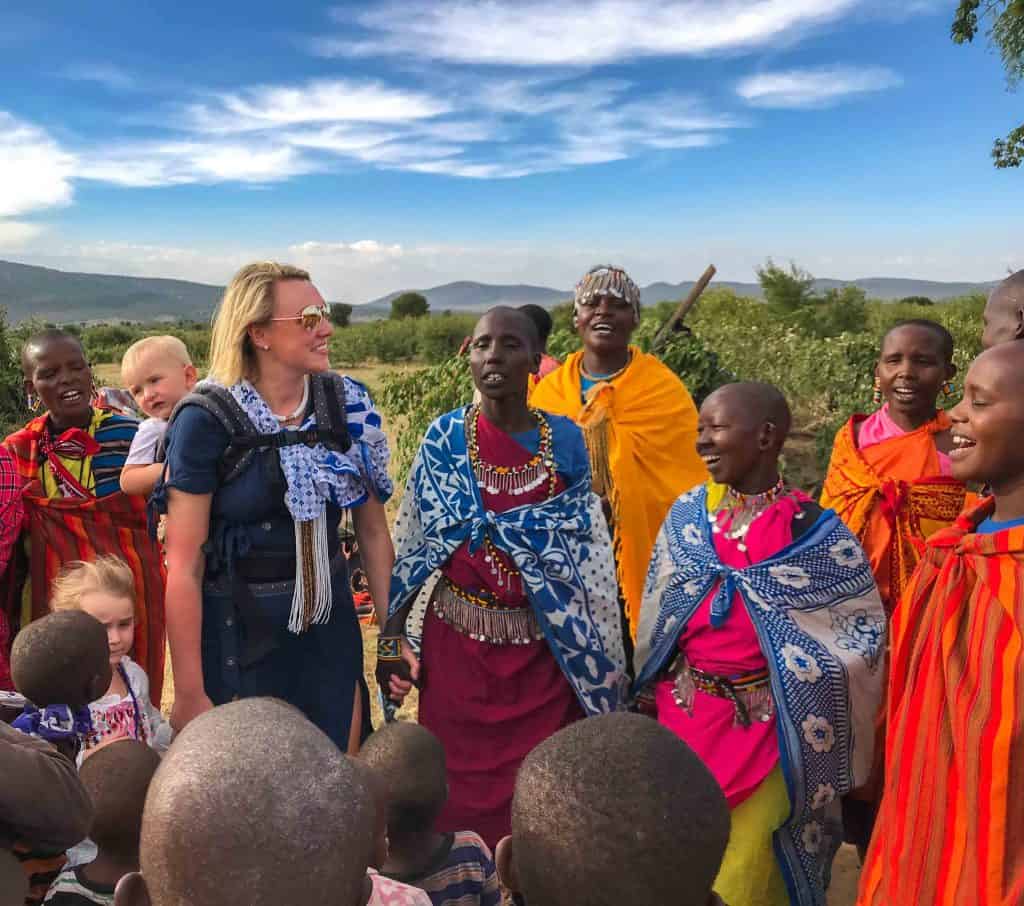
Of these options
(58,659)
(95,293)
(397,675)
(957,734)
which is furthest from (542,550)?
(95,293)

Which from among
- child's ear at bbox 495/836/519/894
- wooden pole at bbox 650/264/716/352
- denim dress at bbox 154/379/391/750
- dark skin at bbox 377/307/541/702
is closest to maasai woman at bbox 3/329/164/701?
denim dress at bbox 154/379/391/750

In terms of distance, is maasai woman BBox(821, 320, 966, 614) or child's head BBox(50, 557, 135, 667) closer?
child's head BBox(50, 557, 135, 667)

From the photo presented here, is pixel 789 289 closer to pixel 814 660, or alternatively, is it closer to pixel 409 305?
pixel 814 660

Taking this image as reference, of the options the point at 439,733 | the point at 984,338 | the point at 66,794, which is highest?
the point at 984,338

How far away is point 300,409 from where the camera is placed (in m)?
2.84

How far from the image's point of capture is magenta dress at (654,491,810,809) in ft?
8.98

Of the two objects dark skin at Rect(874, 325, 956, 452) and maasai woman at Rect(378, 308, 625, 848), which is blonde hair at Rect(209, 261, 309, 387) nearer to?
maasai woman at Rect(378, 308, 625, 848)

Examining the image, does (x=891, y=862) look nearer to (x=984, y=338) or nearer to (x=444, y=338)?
(x=984, y=338)

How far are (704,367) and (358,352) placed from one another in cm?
3098

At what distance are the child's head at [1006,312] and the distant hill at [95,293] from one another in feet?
501

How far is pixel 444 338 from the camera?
36.1 metres

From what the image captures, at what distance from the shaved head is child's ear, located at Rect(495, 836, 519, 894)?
1758 mm

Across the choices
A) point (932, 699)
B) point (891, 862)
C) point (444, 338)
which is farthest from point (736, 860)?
point (444, 338)

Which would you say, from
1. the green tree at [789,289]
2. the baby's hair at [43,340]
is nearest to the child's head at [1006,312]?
the baby's hair at [43,340]
